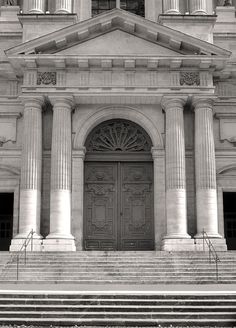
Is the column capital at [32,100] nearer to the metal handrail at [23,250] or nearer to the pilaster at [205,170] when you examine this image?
the metal handrail at [23,250]

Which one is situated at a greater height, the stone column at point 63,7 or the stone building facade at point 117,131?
the stone column at point 63,7

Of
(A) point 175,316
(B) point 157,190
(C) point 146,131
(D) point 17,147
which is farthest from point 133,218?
(A) point 175,316

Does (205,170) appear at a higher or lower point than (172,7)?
lower

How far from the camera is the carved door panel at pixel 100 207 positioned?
80.7ft

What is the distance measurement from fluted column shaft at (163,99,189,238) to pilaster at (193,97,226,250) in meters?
0.61

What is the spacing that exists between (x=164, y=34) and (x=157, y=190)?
624 cm

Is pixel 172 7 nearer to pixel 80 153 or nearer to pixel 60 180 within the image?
pixel 80 153

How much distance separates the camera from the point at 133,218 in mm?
24906

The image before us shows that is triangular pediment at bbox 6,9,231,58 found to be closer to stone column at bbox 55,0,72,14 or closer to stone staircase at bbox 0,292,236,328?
stone column at bbox 55,0,72,14

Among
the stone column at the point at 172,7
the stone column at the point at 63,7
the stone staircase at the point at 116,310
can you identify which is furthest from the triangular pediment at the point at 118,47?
the stone staircase at the point at 116,310

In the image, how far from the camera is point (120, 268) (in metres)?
19.4

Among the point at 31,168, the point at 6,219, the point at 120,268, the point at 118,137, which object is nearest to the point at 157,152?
the point at 118,137

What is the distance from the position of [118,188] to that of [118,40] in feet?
20.1

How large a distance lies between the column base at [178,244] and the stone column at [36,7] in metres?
11.3
